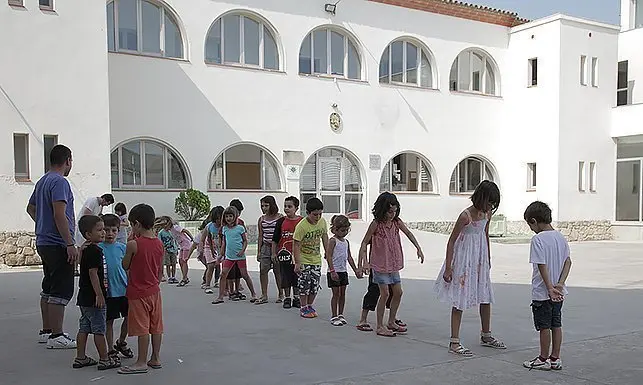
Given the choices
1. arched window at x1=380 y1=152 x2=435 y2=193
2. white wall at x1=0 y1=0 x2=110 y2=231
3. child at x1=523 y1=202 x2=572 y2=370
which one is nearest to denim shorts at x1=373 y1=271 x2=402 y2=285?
child at x1=523 y1=202 x2=572 y2=370

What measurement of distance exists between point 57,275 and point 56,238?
360mm

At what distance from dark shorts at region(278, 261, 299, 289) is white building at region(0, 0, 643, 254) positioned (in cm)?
798

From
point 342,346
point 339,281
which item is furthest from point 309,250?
point 342,346

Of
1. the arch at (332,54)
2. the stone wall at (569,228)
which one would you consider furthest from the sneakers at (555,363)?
the stone wall at (569,228)

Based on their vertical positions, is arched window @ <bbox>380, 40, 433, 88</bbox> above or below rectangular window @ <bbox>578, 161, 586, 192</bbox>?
above

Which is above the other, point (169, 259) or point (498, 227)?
point (169, 259)

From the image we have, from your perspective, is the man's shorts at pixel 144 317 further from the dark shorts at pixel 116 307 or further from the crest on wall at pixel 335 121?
the crest on wall at pixel 335 121

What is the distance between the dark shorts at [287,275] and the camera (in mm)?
8750

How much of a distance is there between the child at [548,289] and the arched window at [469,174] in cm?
1863

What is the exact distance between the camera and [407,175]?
23078 millimetres

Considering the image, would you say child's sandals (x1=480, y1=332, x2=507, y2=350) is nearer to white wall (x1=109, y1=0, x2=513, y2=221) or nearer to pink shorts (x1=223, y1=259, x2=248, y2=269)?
pink shorts (x1=223, y1=259, x2=248, y2=269)

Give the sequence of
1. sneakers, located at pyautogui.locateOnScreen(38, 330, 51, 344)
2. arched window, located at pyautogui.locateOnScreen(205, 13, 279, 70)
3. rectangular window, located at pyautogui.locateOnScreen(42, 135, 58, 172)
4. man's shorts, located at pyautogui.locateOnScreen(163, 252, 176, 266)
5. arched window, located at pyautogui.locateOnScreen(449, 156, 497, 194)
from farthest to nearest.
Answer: arched window, located at pyautogui.locateOnScreen(449, 156, 497, 194) → arched window, located at pyautogui.locateOnScreen(205, 13, 279, 70) → rectangular window, located at pyautogui.locateOnScreen(42, 135, 58, 172) → man's shorts, located at pyautogui.locateOnScreen(163, 252, 176, 266) → sneakers, located at pyautogui.locateOnScreen(38, 330, 51, 344)

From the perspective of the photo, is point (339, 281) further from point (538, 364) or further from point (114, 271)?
point (114, 271)

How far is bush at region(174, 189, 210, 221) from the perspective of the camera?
17547 mm
